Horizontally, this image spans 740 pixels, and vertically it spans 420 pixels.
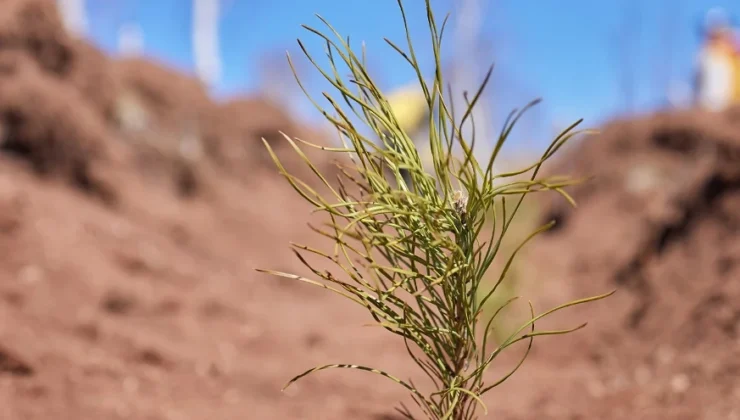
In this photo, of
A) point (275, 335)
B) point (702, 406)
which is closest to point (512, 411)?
point (702, 406)

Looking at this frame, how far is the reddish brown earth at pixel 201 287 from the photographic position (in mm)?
2629

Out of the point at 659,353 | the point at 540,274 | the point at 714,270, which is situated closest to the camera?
the point at 659,353

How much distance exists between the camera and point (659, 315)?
4031 mm

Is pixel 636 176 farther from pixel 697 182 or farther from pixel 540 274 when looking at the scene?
pixel 697 182

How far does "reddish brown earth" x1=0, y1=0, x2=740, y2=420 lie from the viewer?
104 inches

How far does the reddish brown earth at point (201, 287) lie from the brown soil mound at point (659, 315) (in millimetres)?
17

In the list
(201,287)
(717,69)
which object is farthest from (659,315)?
(717,69)

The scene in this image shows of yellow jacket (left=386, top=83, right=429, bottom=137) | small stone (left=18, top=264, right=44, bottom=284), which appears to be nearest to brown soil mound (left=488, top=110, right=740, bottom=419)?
small stone (left=18, top=264, right=44, bottom=284)

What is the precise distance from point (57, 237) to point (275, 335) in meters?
1.68

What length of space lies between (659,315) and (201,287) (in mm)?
3553

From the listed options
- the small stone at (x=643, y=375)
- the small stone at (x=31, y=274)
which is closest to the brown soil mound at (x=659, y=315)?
the small stone at (x=643, y=375)

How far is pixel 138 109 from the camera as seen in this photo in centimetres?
703

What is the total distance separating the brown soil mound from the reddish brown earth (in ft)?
0.06

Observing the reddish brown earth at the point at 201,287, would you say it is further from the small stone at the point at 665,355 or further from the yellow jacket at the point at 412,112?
the yellow jacket at the point at 412,112
